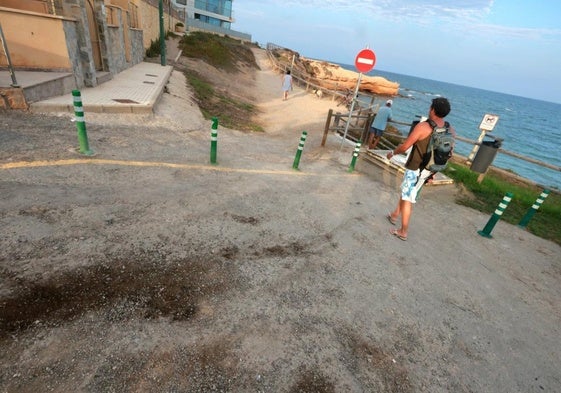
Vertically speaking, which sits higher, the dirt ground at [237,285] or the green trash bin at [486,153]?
the green trash bin at [486,153]

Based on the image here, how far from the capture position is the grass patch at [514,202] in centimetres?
750

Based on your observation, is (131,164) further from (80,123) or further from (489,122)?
(489,122)

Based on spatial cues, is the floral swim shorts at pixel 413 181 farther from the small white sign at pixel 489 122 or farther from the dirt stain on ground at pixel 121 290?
the small white sign at pixel 489 122

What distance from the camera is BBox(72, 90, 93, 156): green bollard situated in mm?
5469

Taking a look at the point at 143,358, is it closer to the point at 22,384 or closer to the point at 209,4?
the point at 22,384

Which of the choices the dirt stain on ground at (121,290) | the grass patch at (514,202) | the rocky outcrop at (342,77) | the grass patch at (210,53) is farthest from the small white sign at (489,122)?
Result: the rocky outcrop at (342,77)

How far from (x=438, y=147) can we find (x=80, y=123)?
6617 millimetres

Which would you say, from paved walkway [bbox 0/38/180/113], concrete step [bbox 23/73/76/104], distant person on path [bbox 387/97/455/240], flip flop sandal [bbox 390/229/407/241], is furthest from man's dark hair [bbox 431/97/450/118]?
concrete step [bbox 23/73/76/104]

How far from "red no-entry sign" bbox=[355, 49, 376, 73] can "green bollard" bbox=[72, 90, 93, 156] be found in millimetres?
7254

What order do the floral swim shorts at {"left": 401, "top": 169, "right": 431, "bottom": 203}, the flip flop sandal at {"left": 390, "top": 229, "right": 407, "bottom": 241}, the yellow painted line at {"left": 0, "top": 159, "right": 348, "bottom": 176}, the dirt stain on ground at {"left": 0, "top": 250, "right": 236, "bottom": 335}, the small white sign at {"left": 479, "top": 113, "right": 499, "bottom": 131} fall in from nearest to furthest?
the dirt stain on ground at {"left": 0, "top": 250, "right": 236, "bottom": 335} → the floral swim shorts at {"left": 401, "top": 169, "right": 431, "bottom": 203} → the yellow painted line at {"left": 0, "top": 159, "right": 348, "bottom": 176} → the flip flop sandal at {"left": 390, "top": 229, "right": 407, "bottom": 241} → the small white sign at {"left": 479, "top": 113, "right": 499, "bottom": 131}

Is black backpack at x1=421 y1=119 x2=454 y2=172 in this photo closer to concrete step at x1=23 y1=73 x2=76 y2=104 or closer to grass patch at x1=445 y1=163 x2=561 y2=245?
grass patch at x1=445 y1=163 x2=561 y2=245

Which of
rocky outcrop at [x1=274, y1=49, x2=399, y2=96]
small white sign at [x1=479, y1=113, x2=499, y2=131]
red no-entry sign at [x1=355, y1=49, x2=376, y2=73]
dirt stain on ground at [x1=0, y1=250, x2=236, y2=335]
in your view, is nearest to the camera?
dirt stain on ground at [x1=0, y1=250, x2=236, y2=335]

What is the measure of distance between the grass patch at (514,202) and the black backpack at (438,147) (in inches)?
171

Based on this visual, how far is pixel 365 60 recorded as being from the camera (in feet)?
28.7
